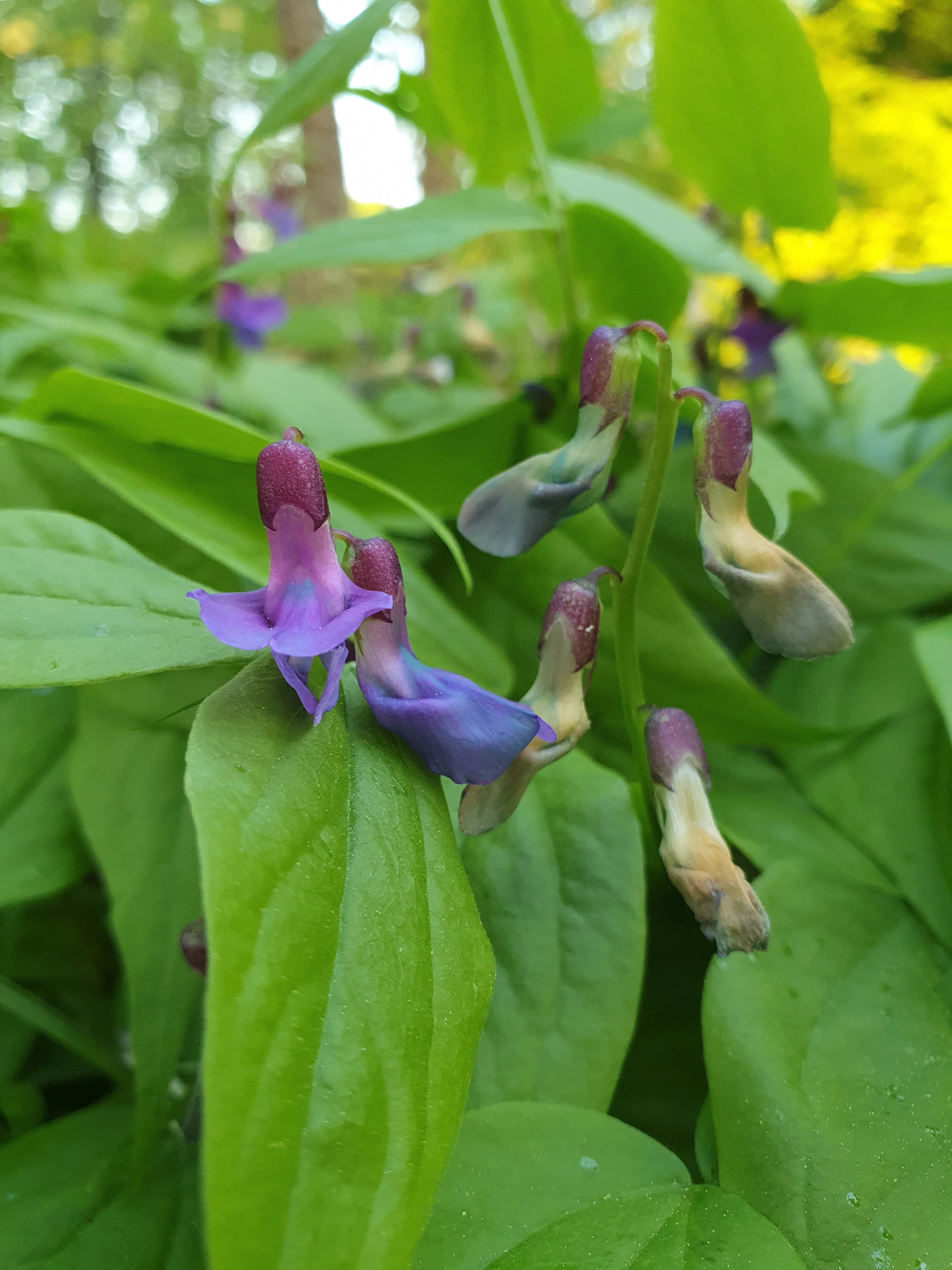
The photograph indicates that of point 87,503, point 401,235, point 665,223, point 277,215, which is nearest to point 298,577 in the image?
point 87,503

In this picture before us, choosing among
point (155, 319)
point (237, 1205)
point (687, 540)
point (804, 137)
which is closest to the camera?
point (237, 1205)

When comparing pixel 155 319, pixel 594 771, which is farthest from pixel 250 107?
pixel 594 771

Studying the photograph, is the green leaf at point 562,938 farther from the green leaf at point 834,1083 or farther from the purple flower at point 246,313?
the purple flower at point 246,313

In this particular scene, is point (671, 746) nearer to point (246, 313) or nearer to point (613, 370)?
point (613, 370)

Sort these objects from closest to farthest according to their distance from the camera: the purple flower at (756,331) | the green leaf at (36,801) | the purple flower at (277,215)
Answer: the green leaf at (36,801) < the purple flower at (756,331) < the purple flower at (277,215)

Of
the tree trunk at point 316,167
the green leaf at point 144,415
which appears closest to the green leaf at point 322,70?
the green leaf at point 144,415

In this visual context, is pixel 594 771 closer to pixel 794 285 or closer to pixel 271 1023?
pixel 271 1023
